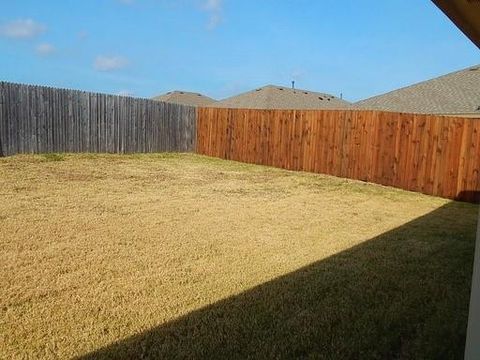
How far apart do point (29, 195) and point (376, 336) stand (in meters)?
6.34

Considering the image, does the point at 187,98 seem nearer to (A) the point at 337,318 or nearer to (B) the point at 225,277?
(B) the point at 225,277

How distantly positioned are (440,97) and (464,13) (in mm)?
14950

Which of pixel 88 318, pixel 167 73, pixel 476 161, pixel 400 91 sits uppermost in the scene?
pixel 167 73

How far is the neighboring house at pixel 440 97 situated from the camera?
14016 millimetres

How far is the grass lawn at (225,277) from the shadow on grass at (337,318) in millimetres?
12

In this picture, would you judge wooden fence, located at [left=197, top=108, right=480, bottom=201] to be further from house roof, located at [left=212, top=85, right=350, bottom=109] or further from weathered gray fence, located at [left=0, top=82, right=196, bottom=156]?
house roof, located at [left=212, top=85, right=350, bottom=109]

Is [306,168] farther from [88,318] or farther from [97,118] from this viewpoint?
Result: [88,318]

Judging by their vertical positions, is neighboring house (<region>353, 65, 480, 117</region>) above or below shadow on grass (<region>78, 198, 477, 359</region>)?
above

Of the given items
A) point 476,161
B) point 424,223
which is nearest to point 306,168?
point 476,161

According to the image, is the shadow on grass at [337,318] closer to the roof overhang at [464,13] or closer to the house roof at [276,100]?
the roof overhang at [464,13]

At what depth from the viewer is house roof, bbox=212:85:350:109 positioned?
22.0 metres

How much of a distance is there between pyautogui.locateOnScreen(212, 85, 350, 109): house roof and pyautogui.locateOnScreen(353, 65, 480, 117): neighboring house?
5349 millimetres

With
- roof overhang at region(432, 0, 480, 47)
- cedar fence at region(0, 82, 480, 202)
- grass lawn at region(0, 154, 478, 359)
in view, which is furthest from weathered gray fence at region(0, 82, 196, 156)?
roof overhang at region(432, 0, 480, 47)

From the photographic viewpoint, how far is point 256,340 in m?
2.55
